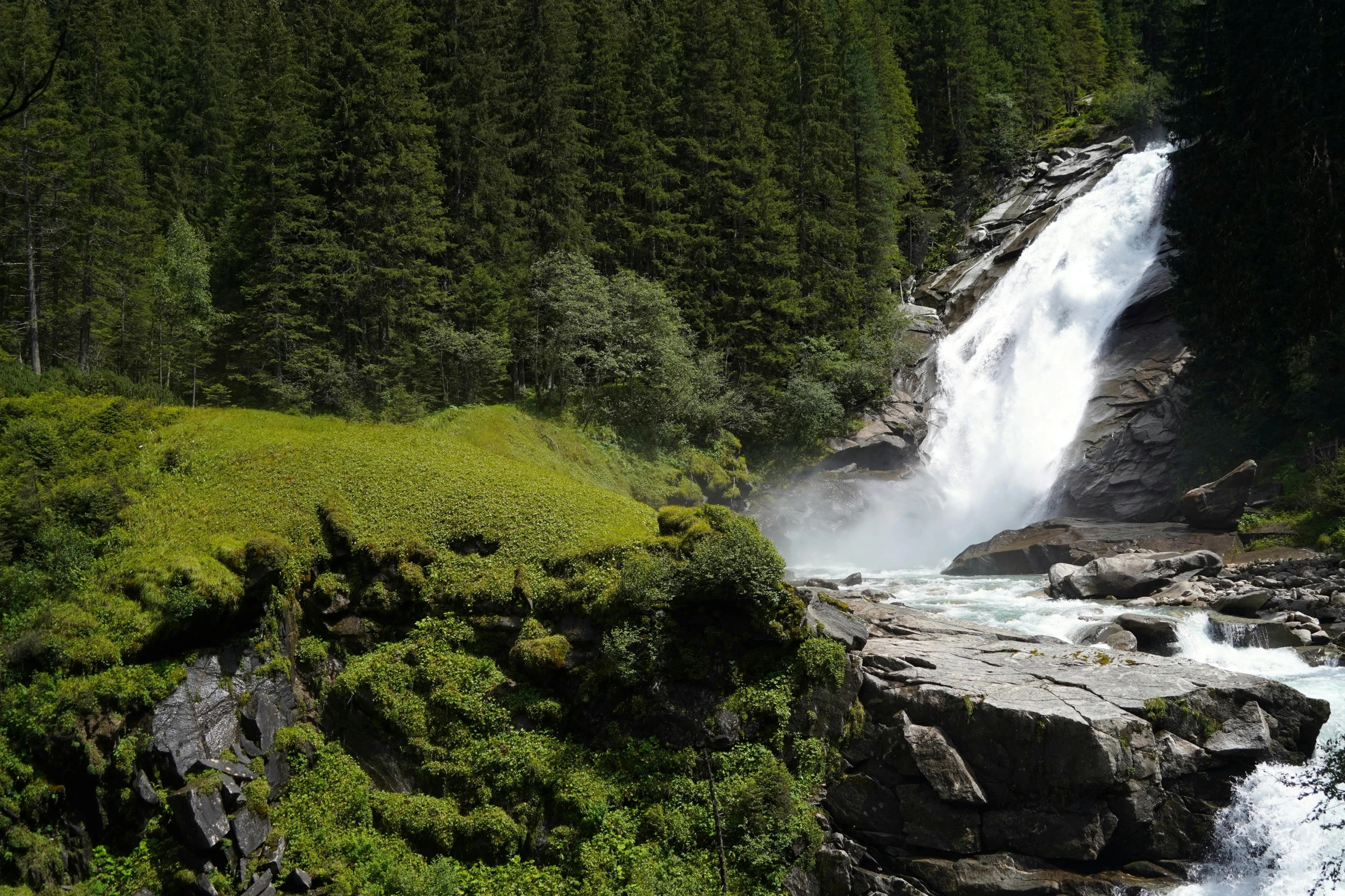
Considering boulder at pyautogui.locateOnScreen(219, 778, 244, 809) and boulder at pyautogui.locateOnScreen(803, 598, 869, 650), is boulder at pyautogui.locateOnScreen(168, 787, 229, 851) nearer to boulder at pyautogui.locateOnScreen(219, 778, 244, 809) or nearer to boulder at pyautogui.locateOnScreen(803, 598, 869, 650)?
boulder at pyautogui.locateOnScreen(219, 778, 244, 809)

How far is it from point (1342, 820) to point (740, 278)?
31.3 metres

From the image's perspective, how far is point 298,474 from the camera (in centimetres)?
1905

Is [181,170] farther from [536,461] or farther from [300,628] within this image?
[300,628]

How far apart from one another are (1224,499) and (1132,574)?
5.78m

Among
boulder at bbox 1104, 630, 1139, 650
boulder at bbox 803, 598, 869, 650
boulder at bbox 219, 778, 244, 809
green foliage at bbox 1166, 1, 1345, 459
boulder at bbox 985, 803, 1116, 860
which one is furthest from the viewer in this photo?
green foliage at bbox 1166, 1, 1345, 459

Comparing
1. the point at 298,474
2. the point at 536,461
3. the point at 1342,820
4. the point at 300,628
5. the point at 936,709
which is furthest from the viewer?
the point at 536,461

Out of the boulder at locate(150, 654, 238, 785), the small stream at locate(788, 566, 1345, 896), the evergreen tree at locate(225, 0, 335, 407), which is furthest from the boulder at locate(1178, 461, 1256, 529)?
the evergreen tree at locate(225, 0, 335, 407)

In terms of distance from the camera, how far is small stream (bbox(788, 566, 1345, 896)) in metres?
13.1

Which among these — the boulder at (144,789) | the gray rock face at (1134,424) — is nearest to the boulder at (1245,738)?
the gray rock face at (1134,424)

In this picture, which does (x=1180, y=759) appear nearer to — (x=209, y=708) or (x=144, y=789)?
(x=209, y=708)

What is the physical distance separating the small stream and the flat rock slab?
8.46 ft

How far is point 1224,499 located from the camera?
1032 inches

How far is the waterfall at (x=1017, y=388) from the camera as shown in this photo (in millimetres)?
34750

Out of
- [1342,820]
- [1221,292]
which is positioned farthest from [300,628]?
[1221,292]
